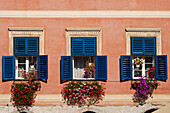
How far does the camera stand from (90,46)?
8.32 metres

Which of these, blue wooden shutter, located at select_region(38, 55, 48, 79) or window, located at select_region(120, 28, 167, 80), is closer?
blue wooden shutter, located at select_region(38, 55, 48, 79)

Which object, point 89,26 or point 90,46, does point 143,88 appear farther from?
point 89,26

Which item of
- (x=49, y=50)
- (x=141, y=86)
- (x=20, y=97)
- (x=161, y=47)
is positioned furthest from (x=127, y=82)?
(x=20, y=97)

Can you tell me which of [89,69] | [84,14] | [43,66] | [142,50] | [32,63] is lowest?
[89,69]

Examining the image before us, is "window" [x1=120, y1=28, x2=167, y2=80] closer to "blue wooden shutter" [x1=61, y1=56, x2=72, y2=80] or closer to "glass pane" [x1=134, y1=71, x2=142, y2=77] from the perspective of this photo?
"glass pane" [x1=134, y1=71, x2=142, y2=77]

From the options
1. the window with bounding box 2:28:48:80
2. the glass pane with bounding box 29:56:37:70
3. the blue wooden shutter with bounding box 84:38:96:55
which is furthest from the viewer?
the glass pane with bounding box 29:56:37:70

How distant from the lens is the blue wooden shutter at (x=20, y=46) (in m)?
8.24

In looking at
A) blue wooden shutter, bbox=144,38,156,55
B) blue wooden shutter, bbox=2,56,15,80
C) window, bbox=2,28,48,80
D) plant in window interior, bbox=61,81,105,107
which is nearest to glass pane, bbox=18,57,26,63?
window, bbox=2,28,48,80

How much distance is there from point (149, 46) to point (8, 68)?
16.7ft

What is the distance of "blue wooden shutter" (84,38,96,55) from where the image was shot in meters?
8.32
